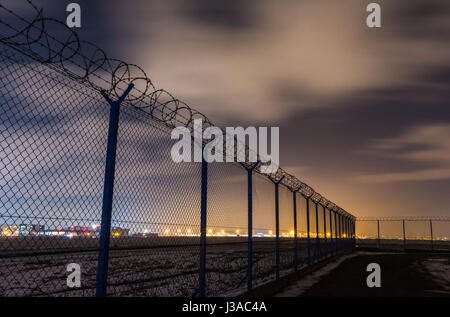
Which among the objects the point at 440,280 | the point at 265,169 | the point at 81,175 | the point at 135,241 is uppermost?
the point at 265,169

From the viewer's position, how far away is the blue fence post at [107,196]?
344 centimetres

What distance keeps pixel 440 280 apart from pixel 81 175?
11382mm

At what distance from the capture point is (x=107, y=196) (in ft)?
11.7

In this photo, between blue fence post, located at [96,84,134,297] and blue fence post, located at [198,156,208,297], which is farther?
blue fence post, located at [198,156,208,297]

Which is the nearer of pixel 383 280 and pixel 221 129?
pixel 221 129

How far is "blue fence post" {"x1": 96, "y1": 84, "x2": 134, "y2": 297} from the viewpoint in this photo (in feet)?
11.3

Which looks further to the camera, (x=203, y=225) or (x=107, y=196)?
(x=203, y=225)

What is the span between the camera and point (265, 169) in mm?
8039

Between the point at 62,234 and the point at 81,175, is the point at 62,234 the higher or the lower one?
the lower one

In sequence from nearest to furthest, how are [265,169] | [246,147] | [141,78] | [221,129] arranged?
[141,78] < [221,129] < [246,147] < [265,169]

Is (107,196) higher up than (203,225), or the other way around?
(107,196)
